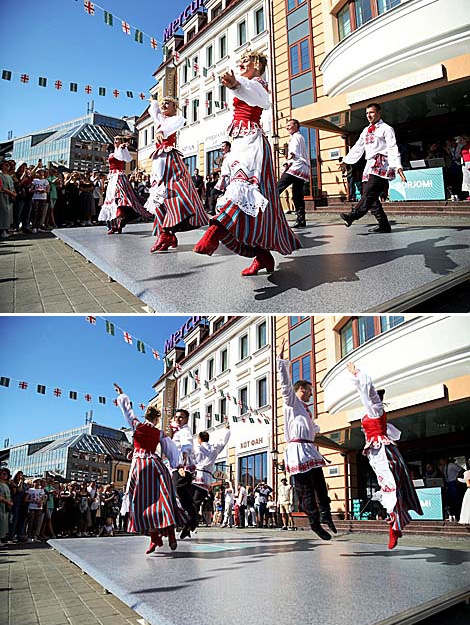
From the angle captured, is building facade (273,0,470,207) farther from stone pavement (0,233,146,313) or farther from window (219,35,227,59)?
stone pavement (0,233,146,313)

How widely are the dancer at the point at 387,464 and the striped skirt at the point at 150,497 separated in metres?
1.34

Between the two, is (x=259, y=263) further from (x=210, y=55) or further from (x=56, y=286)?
(x=210, y=55)

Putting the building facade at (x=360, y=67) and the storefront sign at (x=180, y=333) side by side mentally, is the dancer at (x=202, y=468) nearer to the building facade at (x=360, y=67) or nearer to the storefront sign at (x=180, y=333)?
the storefront sign at (x=180, y=333)

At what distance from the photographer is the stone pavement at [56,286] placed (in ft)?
9.42

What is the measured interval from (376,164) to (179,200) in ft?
5.48

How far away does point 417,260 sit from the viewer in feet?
10.9

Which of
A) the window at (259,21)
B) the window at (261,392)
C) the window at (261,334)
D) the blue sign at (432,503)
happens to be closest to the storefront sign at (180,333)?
the window at (259,21)

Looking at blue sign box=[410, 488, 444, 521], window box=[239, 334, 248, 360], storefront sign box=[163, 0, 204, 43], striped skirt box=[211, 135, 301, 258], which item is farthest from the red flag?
window box=[239, 334, 248, 360]

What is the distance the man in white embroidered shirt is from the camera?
4527 millimetres

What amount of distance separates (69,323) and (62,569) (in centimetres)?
249

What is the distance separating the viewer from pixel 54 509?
9.07 m

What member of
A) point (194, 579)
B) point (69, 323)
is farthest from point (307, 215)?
point (194, 579)

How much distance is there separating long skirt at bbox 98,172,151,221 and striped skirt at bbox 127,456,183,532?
283 cm

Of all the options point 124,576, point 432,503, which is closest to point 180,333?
point 124,576
